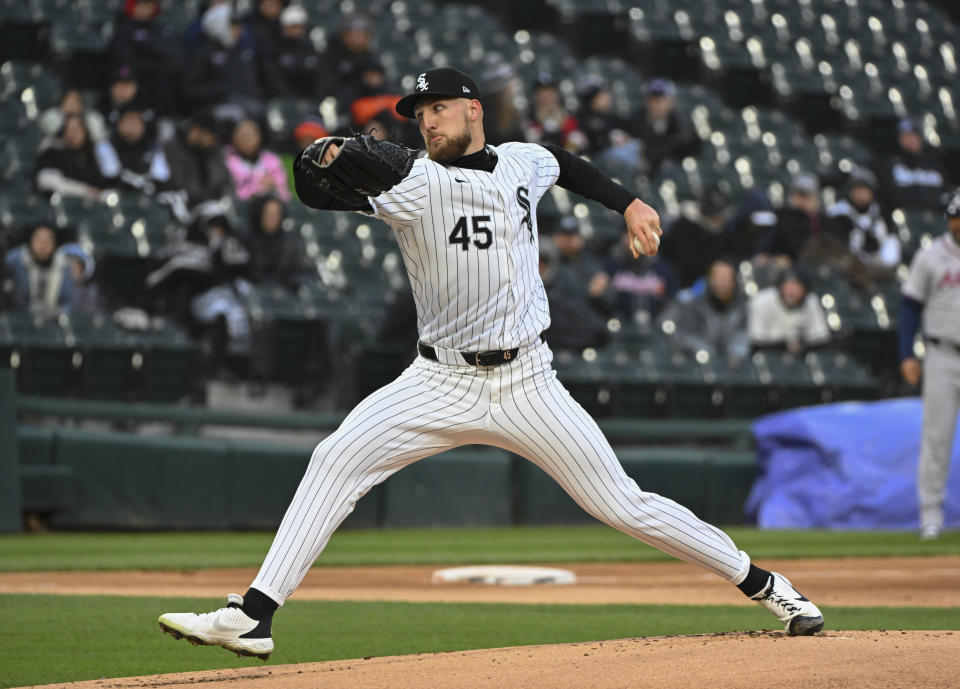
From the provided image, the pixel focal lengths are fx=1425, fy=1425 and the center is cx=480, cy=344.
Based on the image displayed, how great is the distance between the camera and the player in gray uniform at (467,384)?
394 cm

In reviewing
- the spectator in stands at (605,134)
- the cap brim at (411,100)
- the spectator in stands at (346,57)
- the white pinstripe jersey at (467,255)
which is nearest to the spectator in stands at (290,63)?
the spectator in stands at (346,57)

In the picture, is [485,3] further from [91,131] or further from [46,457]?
[46,457]

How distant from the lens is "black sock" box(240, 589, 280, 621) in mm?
3834

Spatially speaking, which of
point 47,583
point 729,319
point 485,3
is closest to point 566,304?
point 729,319

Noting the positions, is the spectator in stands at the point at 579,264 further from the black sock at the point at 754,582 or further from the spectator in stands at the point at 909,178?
the black sock at the point at 754,582

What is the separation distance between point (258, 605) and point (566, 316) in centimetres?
750

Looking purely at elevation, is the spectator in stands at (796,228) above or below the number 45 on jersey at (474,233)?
above

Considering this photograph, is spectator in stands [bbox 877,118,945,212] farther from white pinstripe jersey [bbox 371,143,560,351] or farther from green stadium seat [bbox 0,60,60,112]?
white pinstripe jersey [bbox 371,143,560,351]

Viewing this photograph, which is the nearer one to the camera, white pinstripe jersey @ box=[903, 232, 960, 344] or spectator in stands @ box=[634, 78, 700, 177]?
white pinstripe jersey @ box=[903, 232, 960, 344]

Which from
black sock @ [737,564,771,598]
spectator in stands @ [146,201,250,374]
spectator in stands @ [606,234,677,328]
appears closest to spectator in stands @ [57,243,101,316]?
spectator in stands @ [146,201,250,374]

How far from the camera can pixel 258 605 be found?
385 cm

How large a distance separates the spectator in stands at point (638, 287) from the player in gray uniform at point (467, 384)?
7.96 meters

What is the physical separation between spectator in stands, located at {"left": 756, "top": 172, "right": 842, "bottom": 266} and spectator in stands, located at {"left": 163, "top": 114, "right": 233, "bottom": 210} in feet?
16.2

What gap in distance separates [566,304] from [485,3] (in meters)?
6.29
